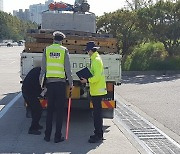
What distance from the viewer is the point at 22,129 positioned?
8.35 m

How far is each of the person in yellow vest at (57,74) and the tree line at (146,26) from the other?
1476 cm

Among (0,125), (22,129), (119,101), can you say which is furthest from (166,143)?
(119,101)

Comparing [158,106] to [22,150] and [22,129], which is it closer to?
[22,129]

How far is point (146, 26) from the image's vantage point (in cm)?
2177

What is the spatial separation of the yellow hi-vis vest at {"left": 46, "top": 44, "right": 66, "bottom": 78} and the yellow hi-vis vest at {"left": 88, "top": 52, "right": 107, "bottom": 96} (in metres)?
0.57

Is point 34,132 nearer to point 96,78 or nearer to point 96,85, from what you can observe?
point 96,85

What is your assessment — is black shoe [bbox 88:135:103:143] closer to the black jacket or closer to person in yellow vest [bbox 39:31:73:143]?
person in yellow vest [bbox 39:31:73:143]

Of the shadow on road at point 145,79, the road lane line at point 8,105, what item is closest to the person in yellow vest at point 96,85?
the road lane line at point 8,105

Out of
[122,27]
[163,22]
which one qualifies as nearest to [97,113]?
[163,22]

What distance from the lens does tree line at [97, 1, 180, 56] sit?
2139cm

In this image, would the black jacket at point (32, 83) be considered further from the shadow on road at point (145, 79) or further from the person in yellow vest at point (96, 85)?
the shadow on road at point (145, 79)

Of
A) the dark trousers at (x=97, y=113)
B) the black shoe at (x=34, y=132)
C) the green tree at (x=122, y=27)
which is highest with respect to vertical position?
the green tree at (x=122, y=27)

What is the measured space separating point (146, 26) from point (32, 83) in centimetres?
1471

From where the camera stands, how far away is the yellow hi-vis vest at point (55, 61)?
7320 millimetres
